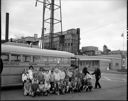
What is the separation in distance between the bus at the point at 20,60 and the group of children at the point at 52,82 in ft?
2.19

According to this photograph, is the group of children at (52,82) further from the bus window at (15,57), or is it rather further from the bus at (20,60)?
the bus window at (15,57)

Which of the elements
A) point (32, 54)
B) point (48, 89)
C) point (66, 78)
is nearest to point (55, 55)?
point (32, 54)

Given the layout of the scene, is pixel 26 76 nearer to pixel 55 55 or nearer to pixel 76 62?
pixel 55 55

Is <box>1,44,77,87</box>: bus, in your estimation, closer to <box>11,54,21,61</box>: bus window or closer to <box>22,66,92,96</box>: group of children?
<box>11,54,21,61</box>: bus window

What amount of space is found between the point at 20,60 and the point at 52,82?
9.03 ft

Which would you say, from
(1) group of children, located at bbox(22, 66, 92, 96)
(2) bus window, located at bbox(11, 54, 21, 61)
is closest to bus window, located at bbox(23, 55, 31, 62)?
(2) bus window, located at bbox(11, 54, 21, 61)

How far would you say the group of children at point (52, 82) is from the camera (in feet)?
37.7

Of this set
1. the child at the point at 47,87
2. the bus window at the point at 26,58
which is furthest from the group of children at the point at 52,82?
the bus window at the point at 26,58

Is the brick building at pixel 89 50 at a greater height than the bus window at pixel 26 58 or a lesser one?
greater

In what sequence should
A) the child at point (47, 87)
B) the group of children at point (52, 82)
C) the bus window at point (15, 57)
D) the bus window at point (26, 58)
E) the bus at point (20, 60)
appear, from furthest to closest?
the bus window at point (26, 58), the bus window at point (15, 57), the bus at point (20, 60), the child at point (47, 87), the group of children at point (52, 82)

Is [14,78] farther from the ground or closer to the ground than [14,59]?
closer to the ground

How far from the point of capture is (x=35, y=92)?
11367mm

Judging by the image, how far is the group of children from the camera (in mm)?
11477

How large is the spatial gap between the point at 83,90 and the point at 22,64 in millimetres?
4214
